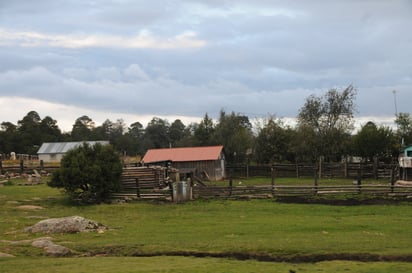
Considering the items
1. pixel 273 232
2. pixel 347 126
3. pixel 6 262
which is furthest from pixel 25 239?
pixel 347 126

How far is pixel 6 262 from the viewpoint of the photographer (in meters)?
14.0

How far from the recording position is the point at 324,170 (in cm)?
6153

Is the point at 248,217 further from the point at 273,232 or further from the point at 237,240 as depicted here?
the point at 237,240

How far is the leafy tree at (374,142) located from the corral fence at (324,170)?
5290mm

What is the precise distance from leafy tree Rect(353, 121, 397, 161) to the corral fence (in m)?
5.29

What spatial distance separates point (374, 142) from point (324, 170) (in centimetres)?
877

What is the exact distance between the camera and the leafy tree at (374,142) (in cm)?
6531

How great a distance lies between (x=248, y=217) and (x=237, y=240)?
25.5ft

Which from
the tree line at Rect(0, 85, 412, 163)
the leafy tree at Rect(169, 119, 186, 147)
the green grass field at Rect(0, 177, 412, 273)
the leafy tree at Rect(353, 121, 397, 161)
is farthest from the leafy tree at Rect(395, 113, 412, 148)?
the leafy tree at Rect(169, 119, 186, 147)

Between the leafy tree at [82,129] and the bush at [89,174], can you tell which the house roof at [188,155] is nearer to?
the bush at [89,174]

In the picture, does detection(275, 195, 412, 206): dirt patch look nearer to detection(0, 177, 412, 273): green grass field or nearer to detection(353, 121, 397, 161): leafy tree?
detection(0, 177, 412, 273): green grass field

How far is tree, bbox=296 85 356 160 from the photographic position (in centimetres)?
6825

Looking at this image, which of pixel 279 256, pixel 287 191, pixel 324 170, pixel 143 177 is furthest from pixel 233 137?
pixel 279 256

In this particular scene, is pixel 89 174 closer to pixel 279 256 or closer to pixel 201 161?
pixel 279 256
